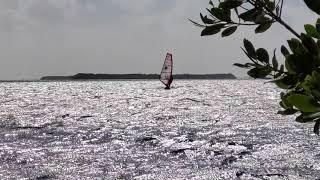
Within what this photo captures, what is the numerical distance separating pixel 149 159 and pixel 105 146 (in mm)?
3285

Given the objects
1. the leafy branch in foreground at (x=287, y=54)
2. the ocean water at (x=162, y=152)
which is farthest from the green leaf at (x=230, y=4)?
the ocean water at (x=162, y=152)

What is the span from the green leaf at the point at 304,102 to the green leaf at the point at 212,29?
1.38m

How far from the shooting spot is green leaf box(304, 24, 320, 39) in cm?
299

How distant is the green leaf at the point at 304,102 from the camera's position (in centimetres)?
230

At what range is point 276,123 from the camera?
2483 centimetres

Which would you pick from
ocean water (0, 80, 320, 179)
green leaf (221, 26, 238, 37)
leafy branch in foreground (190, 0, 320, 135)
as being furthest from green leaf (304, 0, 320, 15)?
ocean water (0, 80, 320, 179)

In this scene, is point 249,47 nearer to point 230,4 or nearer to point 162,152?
point 230,4

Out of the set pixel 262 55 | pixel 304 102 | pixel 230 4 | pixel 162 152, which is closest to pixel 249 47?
pixel 262 55

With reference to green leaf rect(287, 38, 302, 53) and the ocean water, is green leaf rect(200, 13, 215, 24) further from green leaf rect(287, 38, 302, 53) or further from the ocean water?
the ocean water

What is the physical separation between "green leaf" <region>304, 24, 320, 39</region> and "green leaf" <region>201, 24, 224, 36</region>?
74 centimetres

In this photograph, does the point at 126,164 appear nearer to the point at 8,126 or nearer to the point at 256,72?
the point at 256,72

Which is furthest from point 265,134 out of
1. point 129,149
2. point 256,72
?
point 256,72

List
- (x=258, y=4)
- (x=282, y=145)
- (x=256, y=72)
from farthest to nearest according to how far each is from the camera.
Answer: (x=282, y=145)
(x=256, y=72)
(x=258, y=4)

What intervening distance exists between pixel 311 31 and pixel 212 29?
824 mm
